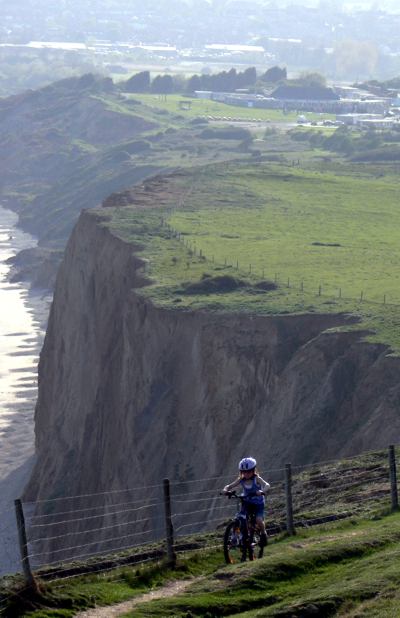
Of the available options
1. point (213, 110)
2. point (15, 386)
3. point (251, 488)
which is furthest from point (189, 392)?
point (213, 110)

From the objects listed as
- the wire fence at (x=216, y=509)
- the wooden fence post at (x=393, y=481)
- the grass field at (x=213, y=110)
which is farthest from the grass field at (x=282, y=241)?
the grass field at (x=213, y=110)

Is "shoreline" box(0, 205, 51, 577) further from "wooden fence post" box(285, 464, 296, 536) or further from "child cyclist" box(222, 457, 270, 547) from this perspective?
"child cyclist" box(222, 457, 270, 547)

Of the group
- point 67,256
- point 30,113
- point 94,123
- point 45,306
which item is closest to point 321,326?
point 67,256

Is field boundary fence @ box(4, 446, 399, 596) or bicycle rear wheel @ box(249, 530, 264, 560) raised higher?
bicycle rear wheel @ box(249, 530, 264, 560)

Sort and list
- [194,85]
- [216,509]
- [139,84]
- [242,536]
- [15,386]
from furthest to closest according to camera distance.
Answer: [139,84] → [194,85] → [15,386] → [216,509] → [242,536]

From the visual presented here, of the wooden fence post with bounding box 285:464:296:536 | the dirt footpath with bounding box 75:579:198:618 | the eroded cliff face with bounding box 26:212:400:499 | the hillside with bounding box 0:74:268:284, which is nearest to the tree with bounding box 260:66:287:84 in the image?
the hillside with bounding box 0:74:268:284

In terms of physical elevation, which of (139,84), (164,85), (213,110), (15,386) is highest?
(164,85)

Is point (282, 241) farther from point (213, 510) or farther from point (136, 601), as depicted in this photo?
point (136, 601)

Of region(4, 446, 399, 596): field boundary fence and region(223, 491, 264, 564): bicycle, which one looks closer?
region(223, 491, 264, 564): bicycle
